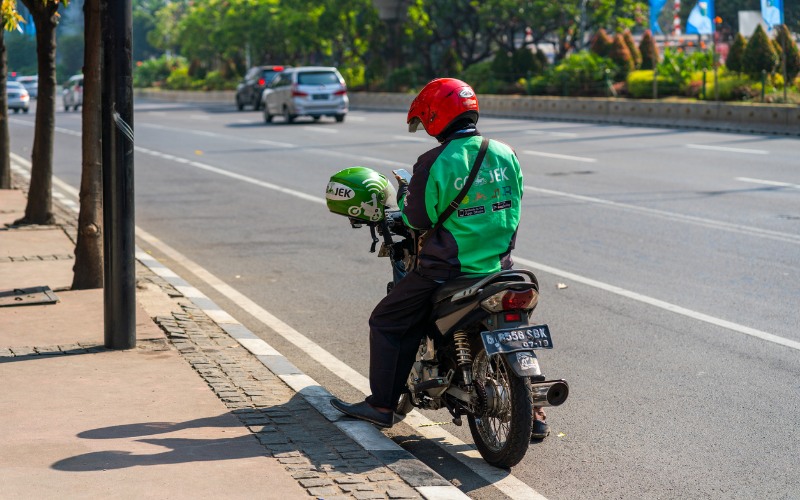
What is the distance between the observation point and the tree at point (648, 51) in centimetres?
3938

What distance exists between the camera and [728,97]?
32.1 metres

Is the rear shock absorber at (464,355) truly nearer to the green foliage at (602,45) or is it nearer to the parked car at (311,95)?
the parked car at (311,95)

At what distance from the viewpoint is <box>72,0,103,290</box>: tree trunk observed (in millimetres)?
9734

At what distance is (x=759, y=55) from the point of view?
3136 cm

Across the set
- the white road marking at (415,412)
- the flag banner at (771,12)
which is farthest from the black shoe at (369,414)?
the flag banner at (771,12)

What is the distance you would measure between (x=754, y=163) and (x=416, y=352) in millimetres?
15645

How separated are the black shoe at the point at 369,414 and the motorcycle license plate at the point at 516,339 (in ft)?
3.00

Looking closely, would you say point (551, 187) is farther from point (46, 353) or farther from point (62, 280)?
point (46, 353)

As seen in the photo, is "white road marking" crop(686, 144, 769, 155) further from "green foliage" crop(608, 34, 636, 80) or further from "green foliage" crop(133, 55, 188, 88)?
"green foliage" crop(133, 55, 188, 88)

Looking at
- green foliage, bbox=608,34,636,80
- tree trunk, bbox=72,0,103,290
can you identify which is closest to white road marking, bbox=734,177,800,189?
tree trunk, bbox=72,0,103,290

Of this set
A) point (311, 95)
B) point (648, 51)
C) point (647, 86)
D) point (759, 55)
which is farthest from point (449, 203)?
point (648, 51)

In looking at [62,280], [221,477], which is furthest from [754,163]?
[221,477]

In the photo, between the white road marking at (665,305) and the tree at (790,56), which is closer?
the white road marking at (665,305)

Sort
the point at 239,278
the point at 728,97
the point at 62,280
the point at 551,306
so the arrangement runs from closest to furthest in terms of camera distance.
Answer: the point at 551,306
the point at 62,280
the point at 239,278
the point at 728,97
